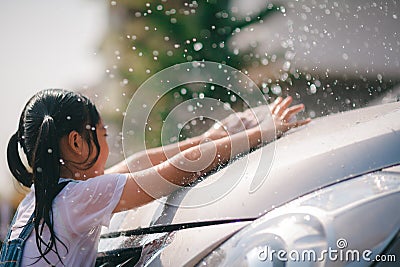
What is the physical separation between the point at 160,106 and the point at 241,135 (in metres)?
6.71

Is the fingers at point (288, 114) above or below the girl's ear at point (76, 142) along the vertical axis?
below

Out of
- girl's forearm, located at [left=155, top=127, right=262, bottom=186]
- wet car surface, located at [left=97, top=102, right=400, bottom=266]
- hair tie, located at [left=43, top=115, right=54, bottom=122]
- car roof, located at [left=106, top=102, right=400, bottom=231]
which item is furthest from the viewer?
hair tie, located at [left=43, top=115, right=54, bottom=122]

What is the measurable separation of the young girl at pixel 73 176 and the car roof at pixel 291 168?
0.09m

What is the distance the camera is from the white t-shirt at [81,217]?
2.19 meters

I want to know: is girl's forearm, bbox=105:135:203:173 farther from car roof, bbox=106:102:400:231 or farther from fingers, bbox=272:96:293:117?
car roof, bbox=106:102:400:231

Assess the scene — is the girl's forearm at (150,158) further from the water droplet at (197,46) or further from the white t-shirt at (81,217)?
the water droplet at (197,46)

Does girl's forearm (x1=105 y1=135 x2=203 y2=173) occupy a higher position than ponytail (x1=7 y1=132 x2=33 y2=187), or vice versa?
ponytail (x1=7 y1=132 x2=33 y2=187)

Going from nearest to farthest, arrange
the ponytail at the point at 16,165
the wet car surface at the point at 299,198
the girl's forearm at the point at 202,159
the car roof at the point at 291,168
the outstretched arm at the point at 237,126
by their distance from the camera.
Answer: the wet car surface at the point at 299,198 < the car roof at the point at 291,168 < the girl's forearm at the point at 202,159 < the outstretched arm at the point at 237,126 < the ponytail at the point at 16,165

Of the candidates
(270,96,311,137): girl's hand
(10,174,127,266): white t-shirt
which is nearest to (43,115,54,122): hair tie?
(10,174,127,266): white t-shirt

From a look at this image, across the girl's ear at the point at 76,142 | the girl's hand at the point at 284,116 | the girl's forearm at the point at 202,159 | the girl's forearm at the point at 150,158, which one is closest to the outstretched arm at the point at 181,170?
the girl's forearm at the point at 202,159

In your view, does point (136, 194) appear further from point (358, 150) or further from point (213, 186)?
point (358, 150)

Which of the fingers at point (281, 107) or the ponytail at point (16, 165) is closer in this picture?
the fingers at point (281, 107)

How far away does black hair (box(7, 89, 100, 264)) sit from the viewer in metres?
2.23

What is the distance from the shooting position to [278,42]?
9.51 m
